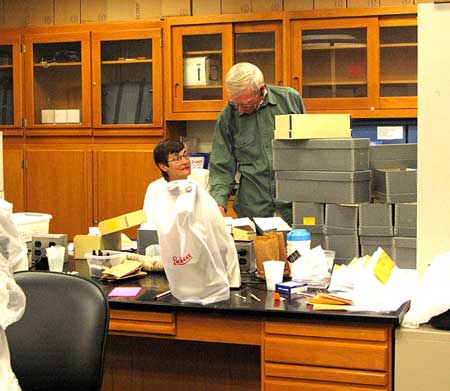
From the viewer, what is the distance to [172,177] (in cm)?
403

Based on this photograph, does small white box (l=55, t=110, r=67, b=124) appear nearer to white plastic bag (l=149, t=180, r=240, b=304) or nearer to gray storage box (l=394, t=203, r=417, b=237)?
white plastic bag (l=149, t=180, r=240, b=304)

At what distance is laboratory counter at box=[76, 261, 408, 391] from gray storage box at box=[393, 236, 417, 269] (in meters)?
0.53

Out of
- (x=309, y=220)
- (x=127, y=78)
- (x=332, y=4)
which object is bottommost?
(x=309, y=220)

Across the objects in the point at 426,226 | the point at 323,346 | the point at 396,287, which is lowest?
the point at 323,346

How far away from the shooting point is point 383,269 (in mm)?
2361

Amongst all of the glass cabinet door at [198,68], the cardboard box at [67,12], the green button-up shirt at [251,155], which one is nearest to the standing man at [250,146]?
the green button-up shirt at [251,155]

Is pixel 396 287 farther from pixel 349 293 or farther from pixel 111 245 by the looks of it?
pixel 111 245

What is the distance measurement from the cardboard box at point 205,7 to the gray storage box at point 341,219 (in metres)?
2.29

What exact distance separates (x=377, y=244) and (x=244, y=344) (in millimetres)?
756

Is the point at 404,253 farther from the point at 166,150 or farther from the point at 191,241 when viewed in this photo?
the point at 166,150

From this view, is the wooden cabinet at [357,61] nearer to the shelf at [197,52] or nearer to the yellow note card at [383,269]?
the shelf at [197,52]

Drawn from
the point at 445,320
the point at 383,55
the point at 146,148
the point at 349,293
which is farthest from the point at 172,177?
the point at 445,320

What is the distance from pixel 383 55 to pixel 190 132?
54.9 inches

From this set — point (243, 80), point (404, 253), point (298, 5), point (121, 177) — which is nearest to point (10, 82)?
point (121, 177)
